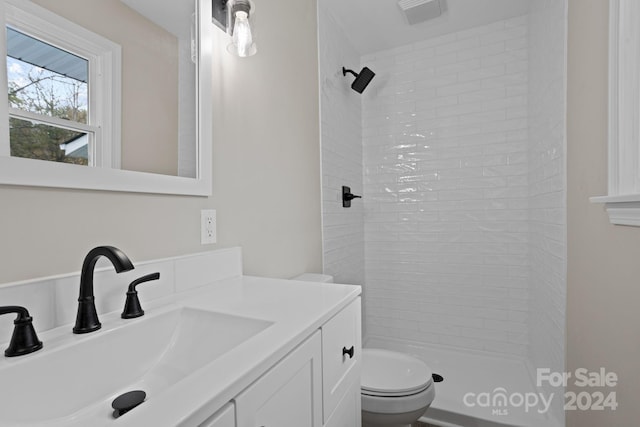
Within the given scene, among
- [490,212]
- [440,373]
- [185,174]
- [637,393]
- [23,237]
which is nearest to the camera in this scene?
[23,237]

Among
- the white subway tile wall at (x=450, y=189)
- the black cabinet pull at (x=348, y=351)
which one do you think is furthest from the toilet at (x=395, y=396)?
the white subway tile wall at (x=450, y=189)

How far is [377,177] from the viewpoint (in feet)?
8.78

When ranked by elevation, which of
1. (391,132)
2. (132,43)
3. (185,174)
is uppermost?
(391,132)

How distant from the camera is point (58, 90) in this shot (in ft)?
2.28

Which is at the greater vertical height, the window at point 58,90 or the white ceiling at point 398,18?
the white ceiling at point 398,18

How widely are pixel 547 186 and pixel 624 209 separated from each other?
1.00 metres

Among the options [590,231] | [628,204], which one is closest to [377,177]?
[590,231]

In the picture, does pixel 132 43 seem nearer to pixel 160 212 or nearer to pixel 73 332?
pixel 160 212

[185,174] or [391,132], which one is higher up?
[391,132]

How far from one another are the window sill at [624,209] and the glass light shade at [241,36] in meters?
1.25

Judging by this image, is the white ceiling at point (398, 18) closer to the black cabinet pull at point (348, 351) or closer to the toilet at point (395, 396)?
the black cabinet pull at point (348, 351)

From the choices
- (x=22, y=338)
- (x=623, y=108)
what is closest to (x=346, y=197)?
(x=623, y=108)

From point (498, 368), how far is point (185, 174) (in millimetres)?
2327

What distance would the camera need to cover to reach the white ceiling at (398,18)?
207 centimetres
